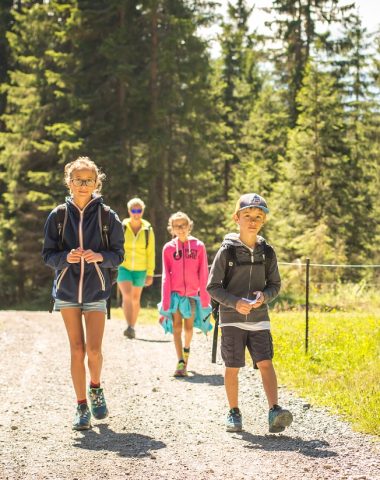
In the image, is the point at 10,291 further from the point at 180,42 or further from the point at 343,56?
the point at 343,56

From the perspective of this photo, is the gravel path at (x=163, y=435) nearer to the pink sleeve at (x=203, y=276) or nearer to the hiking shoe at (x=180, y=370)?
the hiking shoe at (x=180, y=370)

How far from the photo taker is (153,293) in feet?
84.0

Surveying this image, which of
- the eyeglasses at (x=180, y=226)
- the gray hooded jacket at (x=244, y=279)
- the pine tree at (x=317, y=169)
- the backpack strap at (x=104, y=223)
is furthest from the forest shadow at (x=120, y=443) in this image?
the pine tree at (x=317, y=169)

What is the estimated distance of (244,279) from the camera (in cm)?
614

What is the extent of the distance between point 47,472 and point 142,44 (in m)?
23.0

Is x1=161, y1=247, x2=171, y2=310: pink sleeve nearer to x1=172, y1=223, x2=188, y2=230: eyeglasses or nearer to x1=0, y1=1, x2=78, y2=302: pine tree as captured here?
x1=172, y1=223, x2=188, y2=230: eyeglasses

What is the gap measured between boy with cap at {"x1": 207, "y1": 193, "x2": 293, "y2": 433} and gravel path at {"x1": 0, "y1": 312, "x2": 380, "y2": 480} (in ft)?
1.67

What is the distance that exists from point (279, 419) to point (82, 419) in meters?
1.71

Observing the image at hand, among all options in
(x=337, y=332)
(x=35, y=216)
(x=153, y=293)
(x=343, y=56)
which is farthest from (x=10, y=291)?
(x=337, y=332)

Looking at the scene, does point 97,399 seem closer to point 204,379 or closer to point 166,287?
point 204,379

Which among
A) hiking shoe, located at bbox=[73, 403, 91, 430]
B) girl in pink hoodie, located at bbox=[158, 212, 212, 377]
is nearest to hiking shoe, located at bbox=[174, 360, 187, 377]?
girl in pink hoodie, located at bbox=[158, 212, 212, 377]

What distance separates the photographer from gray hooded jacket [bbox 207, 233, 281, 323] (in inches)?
240

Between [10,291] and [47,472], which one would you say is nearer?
[47,472]

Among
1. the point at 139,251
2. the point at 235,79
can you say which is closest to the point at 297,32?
the point at 235,79
